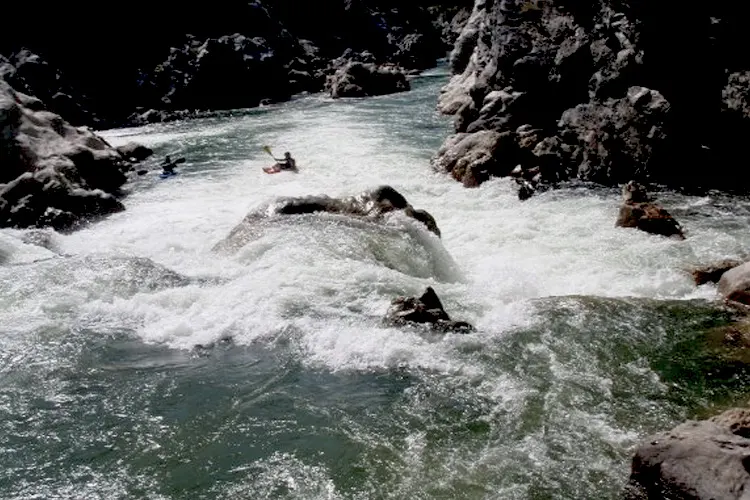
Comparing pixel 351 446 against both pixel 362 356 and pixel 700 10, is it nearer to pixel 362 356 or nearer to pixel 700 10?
pixel 362 356

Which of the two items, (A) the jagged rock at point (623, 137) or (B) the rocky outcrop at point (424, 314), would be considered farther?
(A) the jagged rock at point (623, 137)

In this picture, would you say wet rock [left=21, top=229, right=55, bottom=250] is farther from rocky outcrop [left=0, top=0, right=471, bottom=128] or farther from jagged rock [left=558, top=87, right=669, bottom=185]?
rocky outcrop [left=0, top=0, right=471, bottom=128]

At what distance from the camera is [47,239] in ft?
55.8

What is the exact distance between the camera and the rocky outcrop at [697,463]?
547cm

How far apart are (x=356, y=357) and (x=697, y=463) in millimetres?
5265

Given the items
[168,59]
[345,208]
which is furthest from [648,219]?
[168,59]

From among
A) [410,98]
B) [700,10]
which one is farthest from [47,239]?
[410,98]

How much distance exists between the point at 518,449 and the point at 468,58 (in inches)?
1410

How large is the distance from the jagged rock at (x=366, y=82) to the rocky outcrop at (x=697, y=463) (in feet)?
126

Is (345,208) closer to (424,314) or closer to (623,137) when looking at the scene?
(424,314)

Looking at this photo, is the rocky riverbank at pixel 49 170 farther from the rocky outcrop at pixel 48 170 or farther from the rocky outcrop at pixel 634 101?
the rocky outcrop at pixel 634 101

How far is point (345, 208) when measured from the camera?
15.8 metres

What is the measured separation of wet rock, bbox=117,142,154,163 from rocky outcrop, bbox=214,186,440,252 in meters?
15.3

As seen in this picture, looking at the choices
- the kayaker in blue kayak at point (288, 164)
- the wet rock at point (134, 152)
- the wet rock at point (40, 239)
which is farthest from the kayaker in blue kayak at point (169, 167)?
the wet rock at point (40, 239)
